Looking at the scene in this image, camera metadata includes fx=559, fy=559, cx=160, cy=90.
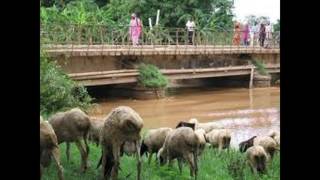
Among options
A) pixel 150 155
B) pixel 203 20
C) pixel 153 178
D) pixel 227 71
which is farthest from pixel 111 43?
pixel 153 178

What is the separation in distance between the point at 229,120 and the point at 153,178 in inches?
321

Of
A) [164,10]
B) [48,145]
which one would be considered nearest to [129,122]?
[48,145]

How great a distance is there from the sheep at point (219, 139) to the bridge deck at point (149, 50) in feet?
18.0

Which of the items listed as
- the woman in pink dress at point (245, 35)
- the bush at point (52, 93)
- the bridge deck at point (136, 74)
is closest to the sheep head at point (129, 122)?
the bush at point (52, 93)

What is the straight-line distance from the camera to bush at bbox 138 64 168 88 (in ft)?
60.1

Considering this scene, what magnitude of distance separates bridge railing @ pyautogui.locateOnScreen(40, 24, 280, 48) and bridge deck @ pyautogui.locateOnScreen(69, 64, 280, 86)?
1138 mm

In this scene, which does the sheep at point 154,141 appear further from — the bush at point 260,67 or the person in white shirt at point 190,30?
the bush at point 260,67

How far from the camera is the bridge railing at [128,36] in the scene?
1702 cm

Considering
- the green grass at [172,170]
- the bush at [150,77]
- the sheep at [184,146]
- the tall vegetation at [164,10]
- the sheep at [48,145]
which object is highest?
the tall vegetation at [164,10]

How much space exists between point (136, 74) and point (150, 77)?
497 mm

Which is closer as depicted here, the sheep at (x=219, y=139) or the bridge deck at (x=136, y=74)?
the sheep at (x=219, y=139)

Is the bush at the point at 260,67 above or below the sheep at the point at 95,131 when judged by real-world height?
above

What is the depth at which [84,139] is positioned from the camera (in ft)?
23.7

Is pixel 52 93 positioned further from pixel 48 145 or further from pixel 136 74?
pixel 136 74
